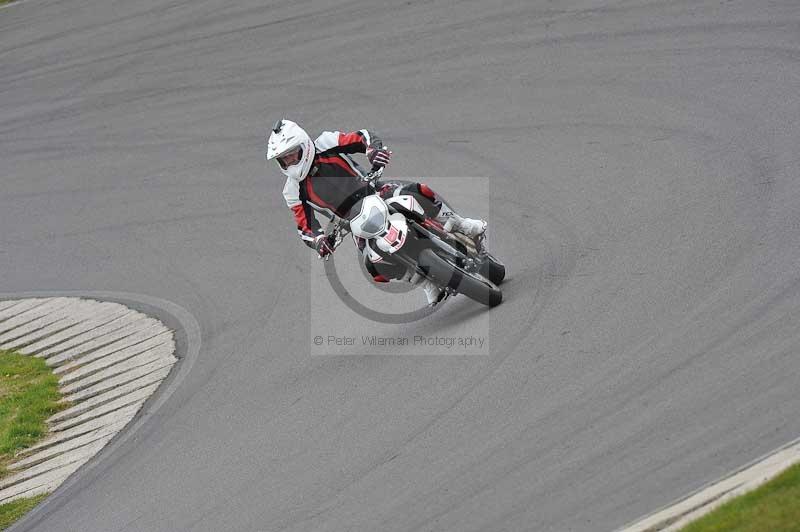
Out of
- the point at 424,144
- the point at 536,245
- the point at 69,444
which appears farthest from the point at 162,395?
the point at 424,144

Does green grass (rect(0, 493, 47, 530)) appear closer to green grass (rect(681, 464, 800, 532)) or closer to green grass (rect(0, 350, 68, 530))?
green grass (rect(0, 350, 68, 530))

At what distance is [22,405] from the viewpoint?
1186cm

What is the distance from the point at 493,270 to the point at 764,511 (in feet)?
16.9

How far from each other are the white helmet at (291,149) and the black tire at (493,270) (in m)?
2.06

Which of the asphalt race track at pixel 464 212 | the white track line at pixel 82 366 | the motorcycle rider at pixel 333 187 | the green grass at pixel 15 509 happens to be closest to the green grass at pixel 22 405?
the green grass at pixel 15 509

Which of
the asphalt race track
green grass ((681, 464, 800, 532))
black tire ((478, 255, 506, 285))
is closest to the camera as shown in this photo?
green grass ((681, 464, 800, 532))

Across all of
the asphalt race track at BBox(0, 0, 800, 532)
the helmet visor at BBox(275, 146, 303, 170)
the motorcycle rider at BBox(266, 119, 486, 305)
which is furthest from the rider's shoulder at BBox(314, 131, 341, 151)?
the asphalt race track at BBox(0, 0, 800, 532)

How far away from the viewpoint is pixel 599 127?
13.0m

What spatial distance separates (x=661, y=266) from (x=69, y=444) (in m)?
6.36

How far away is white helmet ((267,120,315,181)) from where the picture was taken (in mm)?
9484

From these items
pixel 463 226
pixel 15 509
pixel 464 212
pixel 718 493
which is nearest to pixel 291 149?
pixel 463 226

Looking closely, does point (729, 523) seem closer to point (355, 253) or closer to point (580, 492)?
point (580, 492)

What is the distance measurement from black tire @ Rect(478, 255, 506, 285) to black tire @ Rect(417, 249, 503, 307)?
9.3 inches

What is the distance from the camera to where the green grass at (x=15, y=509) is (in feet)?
31.4
